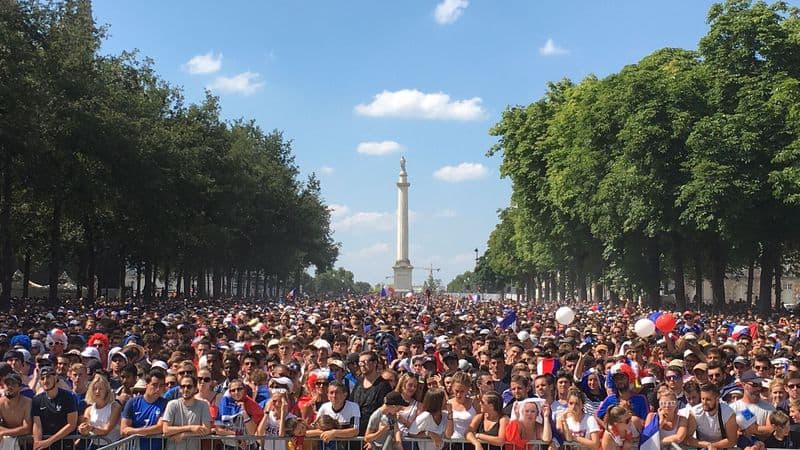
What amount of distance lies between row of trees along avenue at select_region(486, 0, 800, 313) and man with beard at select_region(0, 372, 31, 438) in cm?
3289

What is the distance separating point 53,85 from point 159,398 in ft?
98.1

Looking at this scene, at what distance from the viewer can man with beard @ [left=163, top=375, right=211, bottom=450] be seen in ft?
31.0

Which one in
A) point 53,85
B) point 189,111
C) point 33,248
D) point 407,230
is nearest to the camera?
point 53,85

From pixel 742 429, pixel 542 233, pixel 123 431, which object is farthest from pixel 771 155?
pixel 123 431

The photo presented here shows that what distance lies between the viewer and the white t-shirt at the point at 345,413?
982cm

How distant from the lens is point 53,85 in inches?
1473

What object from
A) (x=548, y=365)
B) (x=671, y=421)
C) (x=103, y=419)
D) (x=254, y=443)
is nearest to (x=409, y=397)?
(x=254, y=443)

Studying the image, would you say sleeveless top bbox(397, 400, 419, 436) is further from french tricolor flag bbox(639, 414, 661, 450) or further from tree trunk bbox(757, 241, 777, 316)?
tree trunk bbox(757, 241, 777, 316)

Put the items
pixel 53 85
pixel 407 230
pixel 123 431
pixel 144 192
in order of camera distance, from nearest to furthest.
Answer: pixel 123 431 < pixel 53 85 < pixel 144 192 < pixel 407 230

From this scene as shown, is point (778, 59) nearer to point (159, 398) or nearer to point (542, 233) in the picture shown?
point (542, 233)

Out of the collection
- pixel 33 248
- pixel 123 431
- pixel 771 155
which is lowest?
pixel 123 431

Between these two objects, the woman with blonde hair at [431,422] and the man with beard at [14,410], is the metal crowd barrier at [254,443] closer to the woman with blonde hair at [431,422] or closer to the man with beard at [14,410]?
the woman with blonde hair at [431,422]

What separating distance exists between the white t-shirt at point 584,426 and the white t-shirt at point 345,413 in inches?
78.3

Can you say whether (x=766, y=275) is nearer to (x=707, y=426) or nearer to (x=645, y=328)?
(x=645, y=328)
